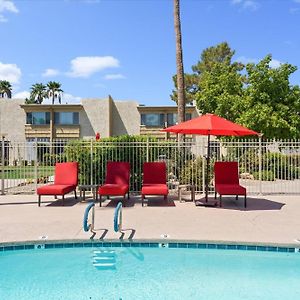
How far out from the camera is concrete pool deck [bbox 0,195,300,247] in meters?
7.29

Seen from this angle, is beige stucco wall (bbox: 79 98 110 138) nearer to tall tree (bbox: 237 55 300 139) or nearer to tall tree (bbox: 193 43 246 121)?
tall tree (bbox: 193 43 246 121)

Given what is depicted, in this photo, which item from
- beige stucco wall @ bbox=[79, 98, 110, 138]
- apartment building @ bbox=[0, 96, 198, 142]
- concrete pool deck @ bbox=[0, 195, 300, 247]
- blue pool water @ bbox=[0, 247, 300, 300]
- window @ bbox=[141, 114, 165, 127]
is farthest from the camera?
window @ bbox=[141, 114, 165, 127]

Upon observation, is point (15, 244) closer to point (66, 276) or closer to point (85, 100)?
point (66, 276)

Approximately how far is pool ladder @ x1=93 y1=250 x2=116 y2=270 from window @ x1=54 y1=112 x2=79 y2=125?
3508cm

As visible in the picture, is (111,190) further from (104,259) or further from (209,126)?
(104,259)

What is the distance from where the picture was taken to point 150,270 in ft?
20.3

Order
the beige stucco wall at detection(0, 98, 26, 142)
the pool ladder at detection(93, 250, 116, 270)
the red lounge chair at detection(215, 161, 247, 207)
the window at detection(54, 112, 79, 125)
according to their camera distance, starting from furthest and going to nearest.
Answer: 1. the beige stucco wall at detection(0, 98, 26, 142)
2. the window at detection(54, 112, 79, 125)
3. the red lounge chair at detection(215, 161, 247, 207)
4. the pool ladder at detection(93, 250, 116, 270)

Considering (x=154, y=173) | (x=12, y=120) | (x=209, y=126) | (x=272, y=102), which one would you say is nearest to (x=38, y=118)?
(x=12, y=120)

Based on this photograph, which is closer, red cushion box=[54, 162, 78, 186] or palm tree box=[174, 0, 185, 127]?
red cushion box=[54, 162, 78, 186]

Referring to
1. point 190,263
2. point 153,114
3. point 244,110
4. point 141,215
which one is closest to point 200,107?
point 244,110

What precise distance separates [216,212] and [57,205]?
4992mm

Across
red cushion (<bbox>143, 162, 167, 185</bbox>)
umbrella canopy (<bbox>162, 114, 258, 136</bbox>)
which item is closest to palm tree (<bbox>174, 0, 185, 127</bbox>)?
red cushion (<bbox>143, 162, 167, 185</bbox>)

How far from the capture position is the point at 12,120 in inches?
1644

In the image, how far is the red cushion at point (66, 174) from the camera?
12.0m
